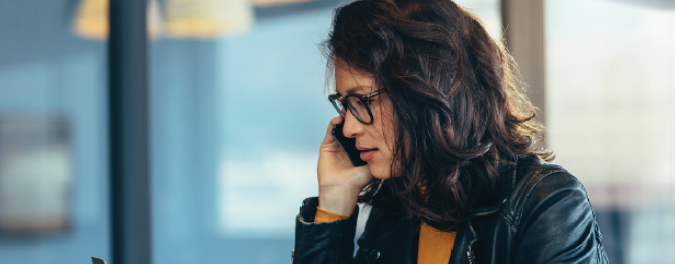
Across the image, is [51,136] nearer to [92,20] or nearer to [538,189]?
[92,20]

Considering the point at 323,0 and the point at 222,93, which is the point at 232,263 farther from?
the point at 323,0

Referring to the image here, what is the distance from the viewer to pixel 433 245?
3.89ft

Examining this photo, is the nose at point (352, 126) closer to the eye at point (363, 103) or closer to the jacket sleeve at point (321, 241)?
the eye at point (363, 103)

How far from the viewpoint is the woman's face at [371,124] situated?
1107 mm

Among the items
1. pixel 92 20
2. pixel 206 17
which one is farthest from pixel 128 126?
pixel 206 17

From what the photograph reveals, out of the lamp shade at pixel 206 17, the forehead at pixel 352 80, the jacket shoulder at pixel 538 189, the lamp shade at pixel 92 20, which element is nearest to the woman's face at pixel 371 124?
the forehead at pixel 352 80

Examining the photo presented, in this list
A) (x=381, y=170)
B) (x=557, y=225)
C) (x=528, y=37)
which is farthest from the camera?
(x=528, y=37)

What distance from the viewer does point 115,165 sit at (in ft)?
5.25

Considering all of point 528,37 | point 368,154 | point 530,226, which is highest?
point 528,37

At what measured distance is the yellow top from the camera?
3.73 feet

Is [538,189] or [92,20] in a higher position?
[92,20]

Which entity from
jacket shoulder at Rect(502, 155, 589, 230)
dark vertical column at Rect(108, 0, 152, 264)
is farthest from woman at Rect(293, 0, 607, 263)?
dark vertical column at Rect(108, 0, 152, 264)

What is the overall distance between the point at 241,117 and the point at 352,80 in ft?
2.64

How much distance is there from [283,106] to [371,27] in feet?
2.67
